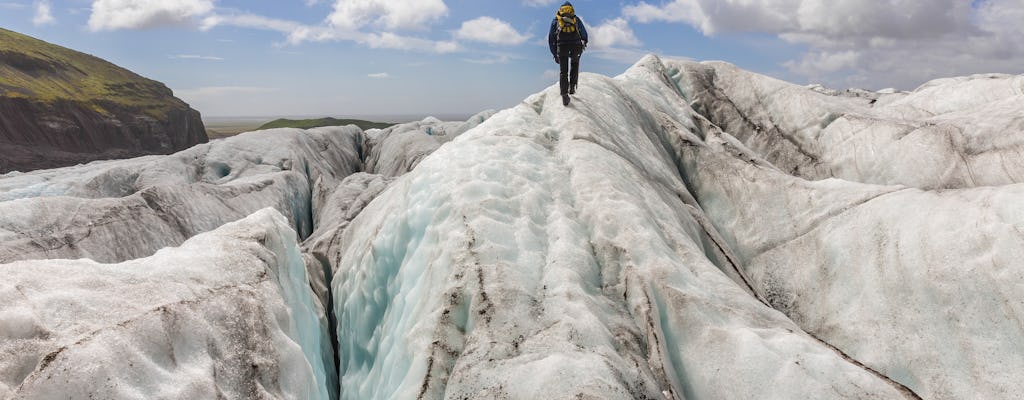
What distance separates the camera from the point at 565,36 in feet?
49.1

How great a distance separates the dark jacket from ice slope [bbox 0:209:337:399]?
10154 millimetres

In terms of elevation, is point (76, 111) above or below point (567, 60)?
below

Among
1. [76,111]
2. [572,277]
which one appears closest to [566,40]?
[572,277]

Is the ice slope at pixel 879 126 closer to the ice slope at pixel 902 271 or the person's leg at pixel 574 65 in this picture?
the ice slope at pixel 902 271

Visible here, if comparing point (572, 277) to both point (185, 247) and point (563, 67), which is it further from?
point (563, 67)

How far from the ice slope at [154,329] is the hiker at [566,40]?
957 centimetres

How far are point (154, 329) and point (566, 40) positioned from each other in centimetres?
1231

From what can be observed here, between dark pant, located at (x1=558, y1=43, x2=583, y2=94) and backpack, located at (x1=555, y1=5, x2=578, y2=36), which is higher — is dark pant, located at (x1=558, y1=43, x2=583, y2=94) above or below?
below

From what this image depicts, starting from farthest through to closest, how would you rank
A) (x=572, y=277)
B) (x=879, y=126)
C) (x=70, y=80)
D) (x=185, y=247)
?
(x=70, y=80), (x=879, y=126), (x=185, y=247), (x=572, y=277)

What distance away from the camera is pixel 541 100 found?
16.0 meters

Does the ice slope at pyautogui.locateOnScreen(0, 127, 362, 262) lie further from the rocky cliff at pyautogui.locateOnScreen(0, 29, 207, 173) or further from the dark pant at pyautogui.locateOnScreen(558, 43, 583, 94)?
the rocky cliff at pyautogui.locateOnScreen(0, 29, 207, 173)

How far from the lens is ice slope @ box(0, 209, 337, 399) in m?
4.94

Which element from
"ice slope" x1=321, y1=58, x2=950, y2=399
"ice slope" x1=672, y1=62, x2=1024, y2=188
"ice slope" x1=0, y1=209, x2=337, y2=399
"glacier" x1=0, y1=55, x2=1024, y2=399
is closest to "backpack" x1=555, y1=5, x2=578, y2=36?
"glacier" x1=0, y1=55, x2=1024, y2=399

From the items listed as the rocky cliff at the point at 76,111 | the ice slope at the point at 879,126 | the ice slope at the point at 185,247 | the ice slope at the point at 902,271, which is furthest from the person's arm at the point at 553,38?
the rocky cliff at the point at 76,111
